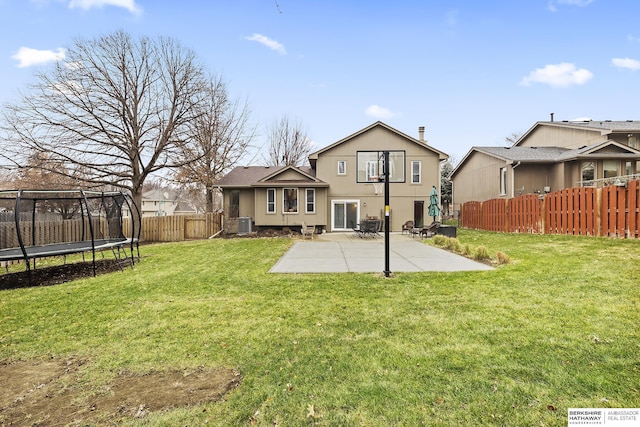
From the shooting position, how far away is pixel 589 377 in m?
2.68

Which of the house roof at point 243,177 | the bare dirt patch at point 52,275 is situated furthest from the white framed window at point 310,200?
the bare dirt patch at point 52,275

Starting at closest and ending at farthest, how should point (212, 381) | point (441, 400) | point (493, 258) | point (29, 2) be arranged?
point (441, 400) < point (212, 381) < point (493, 258) < point (29, 2)

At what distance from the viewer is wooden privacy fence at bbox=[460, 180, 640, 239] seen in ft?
33.9

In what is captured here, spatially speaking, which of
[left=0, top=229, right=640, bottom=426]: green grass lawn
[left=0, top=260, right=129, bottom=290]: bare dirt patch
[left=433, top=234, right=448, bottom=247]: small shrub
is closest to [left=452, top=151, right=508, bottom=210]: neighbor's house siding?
[left=433, top=234, right=448, bottom=247]: small shrub

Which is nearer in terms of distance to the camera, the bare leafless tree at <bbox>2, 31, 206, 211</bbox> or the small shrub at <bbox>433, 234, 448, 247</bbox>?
the small shrub at <bbox>433, 234, 448, 247</bbox>

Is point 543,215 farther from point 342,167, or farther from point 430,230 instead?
point 342,167

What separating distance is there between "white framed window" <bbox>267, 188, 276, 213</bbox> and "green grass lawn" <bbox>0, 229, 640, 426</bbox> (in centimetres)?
1357

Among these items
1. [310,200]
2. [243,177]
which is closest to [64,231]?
[243,177]

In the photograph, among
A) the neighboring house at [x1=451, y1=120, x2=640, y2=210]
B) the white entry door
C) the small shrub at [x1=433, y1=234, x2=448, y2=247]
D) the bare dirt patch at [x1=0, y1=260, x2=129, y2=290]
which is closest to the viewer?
the bare dirt patch at [x1=0, y1=260, x2=129, y2=290]

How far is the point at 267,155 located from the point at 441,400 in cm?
3749

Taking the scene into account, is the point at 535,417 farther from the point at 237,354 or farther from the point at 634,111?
the point at 634,111

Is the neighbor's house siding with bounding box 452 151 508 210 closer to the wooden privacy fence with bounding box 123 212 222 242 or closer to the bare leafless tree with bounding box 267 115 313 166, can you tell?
the bare leafless tree with bounding box 267 115 313 166

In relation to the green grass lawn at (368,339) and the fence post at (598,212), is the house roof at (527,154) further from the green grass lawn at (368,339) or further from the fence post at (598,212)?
the green grass lawn at (368,339)

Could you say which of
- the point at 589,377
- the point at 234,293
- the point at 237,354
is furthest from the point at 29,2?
the point at 589,377
